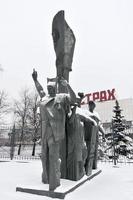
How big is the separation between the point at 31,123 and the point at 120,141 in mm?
7952

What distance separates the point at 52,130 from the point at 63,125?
271 mm

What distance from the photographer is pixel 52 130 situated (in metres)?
5.98

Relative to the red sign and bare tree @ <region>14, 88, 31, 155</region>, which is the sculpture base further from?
the red sign

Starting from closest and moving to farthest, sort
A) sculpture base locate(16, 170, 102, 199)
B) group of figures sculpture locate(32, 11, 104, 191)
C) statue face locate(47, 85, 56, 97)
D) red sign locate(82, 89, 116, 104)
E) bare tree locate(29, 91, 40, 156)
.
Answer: sculpture base locate(16, 170, 102, 199)
group of figures sculpture locate(32, 11, 104, 191)
statue face locate(47, 85, 56, 97)
bare tree locate(29, 91, 40, 156)
red sign locate(82, 89, 116, 104)

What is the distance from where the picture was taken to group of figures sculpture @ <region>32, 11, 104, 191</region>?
595cm

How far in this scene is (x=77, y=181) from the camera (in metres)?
6.76

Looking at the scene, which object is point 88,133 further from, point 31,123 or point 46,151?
point 31,123

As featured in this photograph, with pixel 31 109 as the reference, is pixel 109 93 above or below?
above

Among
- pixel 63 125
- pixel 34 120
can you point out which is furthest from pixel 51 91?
pixel 34 120

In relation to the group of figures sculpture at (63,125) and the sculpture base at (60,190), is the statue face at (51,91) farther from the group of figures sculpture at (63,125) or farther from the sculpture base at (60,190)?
the sculpture base at (60,190)

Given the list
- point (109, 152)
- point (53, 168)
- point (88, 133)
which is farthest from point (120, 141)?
point (53, 168)

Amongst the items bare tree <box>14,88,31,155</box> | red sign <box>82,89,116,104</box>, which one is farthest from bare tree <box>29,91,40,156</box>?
red sign <box>82,89,116,104</box>

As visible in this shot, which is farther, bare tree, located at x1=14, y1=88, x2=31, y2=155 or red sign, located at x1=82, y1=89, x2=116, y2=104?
red sign, located at x1=82, y1=89, x2=116, y2=104

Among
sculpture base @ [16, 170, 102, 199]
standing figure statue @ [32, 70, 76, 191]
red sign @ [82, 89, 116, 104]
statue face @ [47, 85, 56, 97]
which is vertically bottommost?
sculpture base @ [16, 170, 102, 199]
